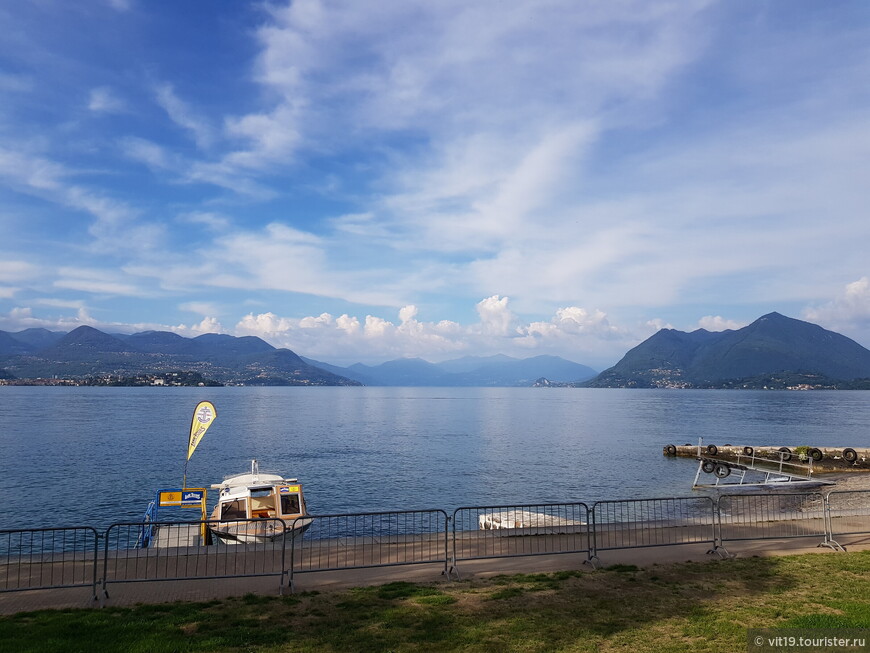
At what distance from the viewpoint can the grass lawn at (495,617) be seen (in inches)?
356

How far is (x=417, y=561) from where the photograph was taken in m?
13.9

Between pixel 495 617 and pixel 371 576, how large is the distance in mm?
3920

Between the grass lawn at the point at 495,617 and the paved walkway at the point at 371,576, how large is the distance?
0.71 metres

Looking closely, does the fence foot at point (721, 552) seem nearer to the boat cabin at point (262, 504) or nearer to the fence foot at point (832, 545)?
the fence foot at point (832, 545)

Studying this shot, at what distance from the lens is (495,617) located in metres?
10.3

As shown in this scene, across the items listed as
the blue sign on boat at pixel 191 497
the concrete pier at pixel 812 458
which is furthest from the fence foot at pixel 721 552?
the concrete pier at pixel 812 458

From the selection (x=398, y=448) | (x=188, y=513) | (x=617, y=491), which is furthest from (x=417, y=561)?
(x=398, y=448)

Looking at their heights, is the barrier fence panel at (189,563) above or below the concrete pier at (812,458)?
above

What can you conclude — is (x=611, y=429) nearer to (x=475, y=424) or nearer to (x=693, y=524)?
(x=475, y=424)

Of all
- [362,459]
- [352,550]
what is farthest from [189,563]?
[362,459]

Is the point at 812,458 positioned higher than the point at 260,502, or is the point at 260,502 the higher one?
the point at 260,502

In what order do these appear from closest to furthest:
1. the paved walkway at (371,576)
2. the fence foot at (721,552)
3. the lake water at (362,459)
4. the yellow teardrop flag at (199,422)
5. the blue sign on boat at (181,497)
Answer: the paved walkway at (371,576), the fence foot at (721,552), the blue sign on boat at (181,497), the yellow teardrop flag at (199,422), the lake water at (362,459)

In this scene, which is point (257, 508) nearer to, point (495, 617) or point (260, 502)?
point (260, 502)

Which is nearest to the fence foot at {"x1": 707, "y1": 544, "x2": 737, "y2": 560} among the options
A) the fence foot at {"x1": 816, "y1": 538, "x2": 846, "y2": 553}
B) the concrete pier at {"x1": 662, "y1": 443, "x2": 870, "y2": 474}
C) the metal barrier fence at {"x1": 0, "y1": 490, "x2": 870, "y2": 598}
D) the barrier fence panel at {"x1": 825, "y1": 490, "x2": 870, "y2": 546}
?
the metal barrier fence at {"x1": 0, "y1": 490, "x2": 870, "y2": 598}
